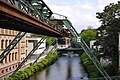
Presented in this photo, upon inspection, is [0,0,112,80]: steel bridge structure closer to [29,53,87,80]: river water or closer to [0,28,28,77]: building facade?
[29,53,87,80]: river water

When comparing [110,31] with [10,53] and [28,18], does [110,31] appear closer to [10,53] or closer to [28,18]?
[10,53]

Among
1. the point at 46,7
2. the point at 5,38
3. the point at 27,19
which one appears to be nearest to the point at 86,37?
the point at 5,38

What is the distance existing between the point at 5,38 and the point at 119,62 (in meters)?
12.3

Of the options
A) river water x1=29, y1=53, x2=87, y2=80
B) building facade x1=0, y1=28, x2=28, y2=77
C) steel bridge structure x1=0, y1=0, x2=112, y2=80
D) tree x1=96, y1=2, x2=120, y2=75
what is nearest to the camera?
steel bridge structure x1=0, y1=0, x2=112, y2=80

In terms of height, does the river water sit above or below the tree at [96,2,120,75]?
below

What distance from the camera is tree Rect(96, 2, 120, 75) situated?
966 inches

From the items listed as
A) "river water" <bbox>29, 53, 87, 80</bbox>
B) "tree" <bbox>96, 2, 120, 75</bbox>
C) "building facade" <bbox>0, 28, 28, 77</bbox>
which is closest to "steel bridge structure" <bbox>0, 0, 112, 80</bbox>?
"tree" <bbox>96, 2, 120, 75</bbox>

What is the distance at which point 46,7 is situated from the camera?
17.9 meters

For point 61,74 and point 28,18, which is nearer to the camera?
point 28,18

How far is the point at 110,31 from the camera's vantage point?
985 inches

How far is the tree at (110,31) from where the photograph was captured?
24.5m

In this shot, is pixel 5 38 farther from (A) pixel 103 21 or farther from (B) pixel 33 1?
(B) pixel 33 1

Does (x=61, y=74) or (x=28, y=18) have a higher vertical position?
(x=28, y=18)

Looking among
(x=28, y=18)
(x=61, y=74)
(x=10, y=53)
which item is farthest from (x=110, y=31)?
(x=28, y=18)
